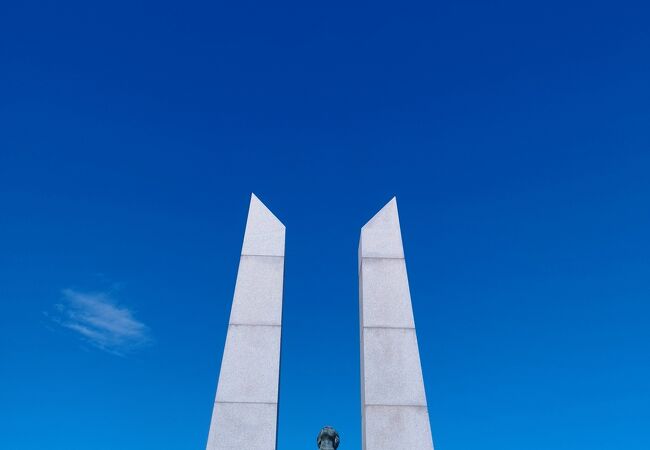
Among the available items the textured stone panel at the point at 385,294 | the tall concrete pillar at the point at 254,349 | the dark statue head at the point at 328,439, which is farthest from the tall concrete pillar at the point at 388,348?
the tall concrete pillar at the point at 254,349

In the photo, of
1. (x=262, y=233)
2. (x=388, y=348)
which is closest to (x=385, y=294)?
(x=388, y=348)

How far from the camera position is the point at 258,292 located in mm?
10281

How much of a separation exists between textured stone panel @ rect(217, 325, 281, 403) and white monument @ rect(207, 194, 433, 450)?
0.02 metres

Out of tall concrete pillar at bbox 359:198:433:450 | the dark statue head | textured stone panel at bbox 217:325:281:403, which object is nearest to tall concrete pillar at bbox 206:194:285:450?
textured stone panel at bbox 217:325:281:403

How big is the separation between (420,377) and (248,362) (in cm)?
283

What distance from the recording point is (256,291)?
1029cm

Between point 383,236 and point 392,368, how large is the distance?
2.47m

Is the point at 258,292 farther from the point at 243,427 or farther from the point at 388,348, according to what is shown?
the point at 388,348

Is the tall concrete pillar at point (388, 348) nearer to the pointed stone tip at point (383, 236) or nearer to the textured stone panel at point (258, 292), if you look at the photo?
the pointed stone tip at point (383, 236)

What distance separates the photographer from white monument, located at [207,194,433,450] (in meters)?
9.03

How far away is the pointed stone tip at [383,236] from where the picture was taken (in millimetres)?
10547

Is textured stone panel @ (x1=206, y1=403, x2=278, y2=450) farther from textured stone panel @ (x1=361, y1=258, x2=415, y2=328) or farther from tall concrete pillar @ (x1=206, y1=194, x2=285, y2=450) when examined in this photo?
textured stone panel @ (x1=361, y1=258, x2=415, y2=328)

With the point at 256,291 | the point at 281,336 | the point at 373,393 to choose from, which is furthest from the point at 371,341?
the point at 256,291

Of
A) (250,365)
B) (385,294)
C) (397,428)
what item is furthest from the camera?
(385,294)
